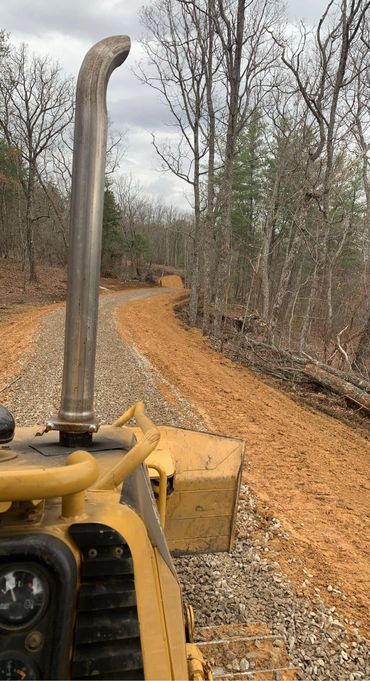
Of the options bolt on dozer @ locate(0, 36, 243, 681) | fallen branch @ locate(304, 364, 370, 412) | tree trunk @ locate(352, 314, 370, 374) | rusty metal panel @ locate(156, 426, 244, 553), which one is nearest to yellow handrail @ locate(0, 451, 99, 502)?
bolt on dozer @ locate(0, 36, 243, 681)

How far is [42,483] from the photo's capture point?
121 cm

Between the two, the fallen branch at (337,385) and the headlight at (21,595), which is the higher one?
the headlight at (21,595)

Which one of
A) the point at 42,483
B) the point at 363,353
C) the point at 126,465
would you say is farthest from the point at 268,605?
the point at 363,353

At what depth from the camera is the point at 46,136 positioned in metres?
31.0

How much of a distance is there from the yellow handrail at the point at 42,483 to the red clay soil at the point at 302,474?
3025 mm

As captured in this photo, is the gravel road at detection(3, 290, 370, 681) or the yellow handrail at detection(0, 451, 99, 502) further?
the gravel road at detection(3, 290, 370, 681)

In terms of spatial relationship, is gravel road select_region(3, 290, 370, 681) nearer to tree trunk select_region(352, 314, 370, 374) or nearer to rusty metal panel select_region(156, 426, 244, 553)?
rusty metal panel select_region(156, 426, 244, 553)

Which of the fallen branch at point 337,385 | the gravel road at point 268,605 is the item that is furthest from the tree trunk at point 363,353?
the gravel road at point 268,605

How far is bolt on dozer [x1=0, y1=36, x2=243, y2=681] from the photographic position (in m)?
1.22

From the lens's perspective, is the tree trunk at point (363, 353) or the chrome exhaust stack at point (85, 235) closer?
the chrome exhaust stack at point (85, 235)

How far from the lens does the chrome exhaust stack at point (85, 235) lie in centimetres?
176

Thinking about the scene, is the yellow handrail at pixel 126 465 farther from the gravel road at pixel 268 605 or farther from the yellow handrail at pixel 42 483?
the gravel road at pixel 268 605

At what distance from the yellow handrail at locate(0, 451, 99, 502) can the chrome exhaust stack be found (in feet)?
1.88

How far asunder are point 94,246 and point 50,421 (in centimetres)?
69
